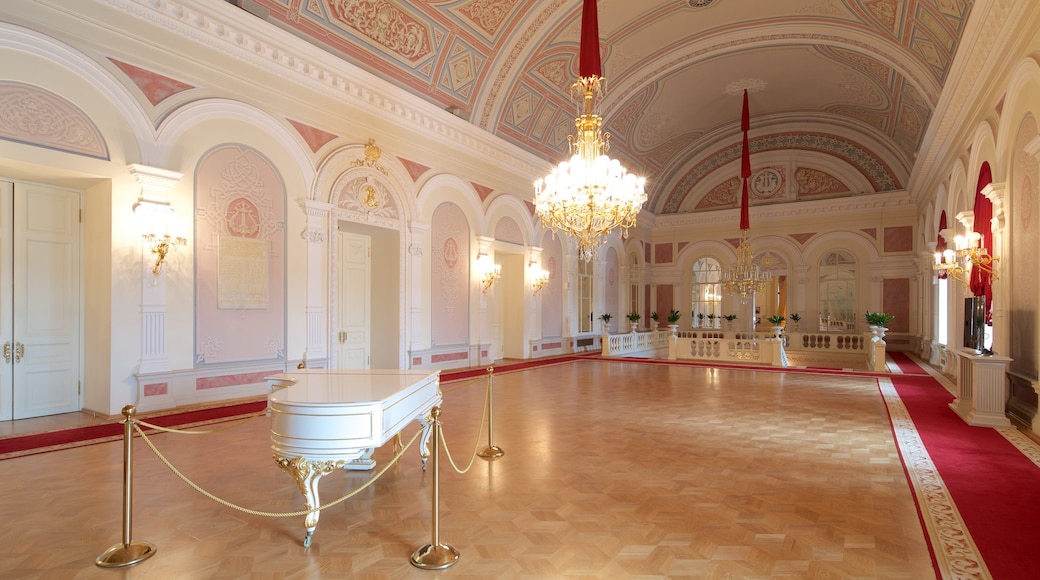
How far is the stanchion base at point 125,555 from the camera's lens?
9.29 feet

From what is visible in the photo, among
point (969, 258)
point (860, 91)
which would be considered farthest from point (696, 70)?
point (969, 258)

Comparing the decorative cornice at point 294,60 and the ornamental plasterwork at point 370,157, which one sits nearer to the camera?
the decorative cornice at point 294,60

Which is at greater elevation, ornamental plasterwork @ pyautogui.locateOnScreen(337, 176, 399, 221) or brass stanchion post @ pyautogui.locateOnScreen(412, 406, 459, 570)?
ornamental plasterwork @ pyautogui.locateOnScreen(337, 176, 399, 221)

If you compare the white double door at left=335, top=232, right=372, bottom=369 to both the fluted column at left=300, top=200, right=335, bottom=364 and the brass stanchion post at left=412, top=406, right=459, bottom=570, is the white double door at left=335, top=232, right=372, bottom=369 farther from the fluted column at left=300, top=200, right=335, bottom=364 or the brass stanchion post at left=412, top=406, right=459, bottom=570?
the brass stanchion post at left=412, top=406, right=459, bottom=570

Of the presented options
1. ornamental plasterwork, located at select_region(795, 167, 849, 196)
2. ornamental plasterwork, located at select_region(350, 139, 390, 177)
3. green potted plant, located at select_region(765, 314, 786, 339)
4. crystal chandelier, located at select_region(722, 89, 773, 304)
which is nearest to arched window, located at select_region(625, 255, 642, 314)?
crystal chandelier, located at select_region(722, 89, 773, 304)

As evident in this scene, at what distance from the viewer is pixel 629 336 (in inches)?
625

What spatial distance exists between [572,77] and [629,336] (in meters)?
7.42

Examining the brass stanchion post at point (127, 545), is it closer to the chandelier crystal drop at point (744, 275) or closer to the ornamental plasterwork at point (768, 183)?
the chandelier crystal drop at point (744, 275)

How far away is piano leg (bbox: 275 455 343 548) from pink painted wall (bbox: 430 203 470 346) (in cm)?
755

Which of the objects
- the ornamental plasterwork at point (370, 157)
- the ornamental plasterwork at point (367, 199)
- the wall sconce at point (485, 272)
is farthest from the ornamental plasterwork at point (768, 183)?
the ornamental plasterwork at point (370, 157)

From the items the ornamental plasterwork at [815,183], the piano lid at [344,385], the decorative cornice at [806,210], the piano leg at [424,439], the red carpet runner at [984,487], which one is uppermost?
the ornamental plasterwork at [815,183]

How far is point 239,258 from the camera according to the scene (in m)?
7.41

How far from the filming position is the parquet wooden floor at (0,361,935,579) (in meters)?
2.84

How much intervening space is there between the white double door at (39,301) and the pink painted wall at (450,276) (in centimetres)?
554
